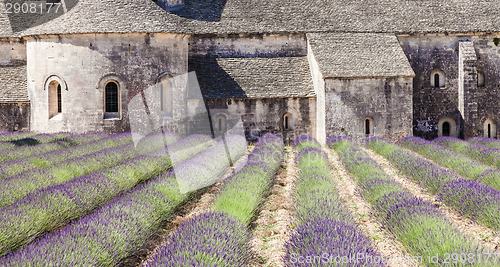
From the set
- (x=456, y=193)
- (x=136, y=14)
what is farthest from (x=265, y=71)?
(x=456, y=193)

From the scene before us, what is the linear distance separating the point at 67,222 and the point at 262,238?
2611mm

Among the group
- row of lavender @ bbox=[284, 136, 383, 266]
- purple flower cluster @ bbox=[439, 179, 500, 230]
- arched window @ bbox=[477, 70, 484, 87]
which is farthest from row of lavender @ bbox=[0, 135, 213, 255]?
arched window @ bbox=[477, 70, 484, 87]

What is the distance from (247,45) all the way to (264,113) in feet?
11.4

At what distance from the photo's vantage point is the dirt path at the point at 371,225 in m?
4.48

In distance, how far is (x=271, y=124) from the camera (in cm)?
1705

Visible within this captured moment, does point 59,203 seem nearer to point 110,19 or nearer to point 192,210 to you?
point 192,210

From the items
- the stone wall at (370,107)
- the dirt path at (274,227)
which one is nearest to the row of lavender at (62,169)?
the dirt path at (274,227)

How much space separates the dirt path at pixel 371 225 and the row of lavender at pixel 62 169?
497cm

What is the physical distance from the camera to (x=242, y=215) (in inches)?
205

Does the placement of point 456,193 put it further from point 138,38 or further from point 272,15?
point 272,15

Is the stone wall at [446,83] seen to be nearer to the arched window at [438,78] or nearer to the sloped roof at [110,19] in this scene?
the arched window at [438,78]

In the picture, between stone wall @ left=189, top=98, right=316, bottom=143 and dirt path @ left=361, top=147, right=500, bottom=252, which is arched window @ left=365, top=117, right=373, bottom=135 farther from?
dirt path @ left=361, top=147, right=500, bottom=252

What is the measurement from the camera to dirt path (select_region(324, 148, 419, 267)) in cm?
448

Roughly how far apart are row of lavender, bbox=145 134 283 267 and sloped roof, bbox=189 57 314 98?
34.5 feet
